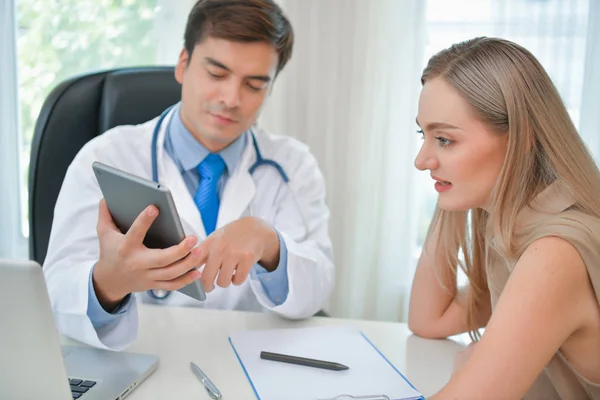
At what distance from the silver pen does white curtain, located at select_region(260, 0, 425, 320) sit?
1204 millimetres

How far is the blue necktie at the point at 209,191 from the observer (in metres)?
1.41

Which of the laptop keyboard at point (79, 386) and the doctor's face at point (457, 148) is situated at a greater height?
the doctor's face at point (457, 148)

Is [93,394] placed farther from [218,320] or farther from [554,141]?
[554,141]

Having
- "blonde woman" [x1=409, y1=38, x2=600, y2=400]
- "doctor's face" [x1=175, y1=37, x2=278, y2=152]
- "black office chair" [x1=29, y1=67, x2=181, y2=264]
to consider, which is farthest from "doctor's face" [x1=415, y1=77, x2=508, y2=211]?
"black office chair" [x1=29, y1=67, x2=181, y2=264]

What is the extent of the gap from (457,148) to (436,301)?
0.35 meters

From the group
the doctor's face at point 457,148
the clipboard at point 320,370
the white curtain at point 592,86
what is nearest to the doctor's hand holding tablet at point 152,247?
the clipboard at point 320,370

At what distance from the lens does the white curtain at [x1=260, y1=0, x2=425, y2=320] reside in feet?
6.56

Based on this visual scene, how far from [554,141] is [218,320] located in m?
0.67

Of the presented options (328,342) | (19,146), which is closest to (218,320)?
(328,342)

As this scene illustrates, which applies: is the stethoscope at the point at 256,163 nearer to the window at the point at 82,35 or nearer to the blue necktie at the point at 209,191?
the blue necktie at the point at 209,191

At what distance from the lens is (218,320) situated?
120 centimetres

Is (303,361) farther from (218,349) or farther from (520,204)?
(520,204)

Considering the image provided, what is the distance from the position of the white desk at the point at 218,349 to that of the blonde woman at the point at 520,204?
10cm

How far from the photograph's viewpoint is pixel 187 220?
4.48ft
